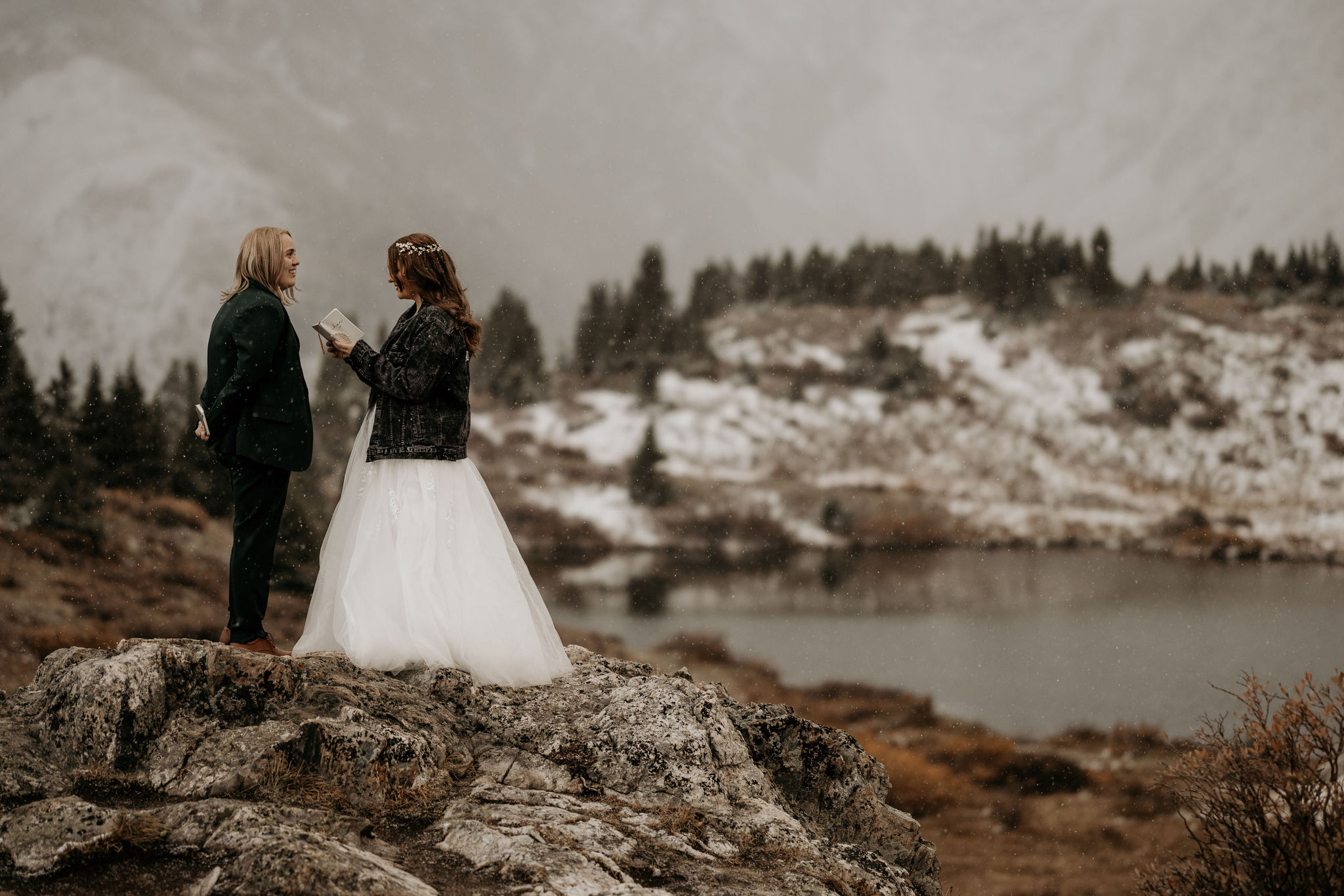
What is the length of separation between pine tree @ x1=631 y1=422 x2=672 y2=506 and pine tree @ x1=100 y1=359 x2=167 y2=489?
21.6 meters

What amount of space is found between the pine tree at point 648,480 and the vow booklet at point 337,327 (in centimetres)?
3939

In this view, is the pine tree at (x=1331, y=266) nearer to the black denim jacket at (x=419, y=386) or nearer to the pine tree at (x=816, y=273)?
the pine tree at (x=816, y=273)

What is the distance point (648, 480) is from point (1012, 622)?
64.7 ft

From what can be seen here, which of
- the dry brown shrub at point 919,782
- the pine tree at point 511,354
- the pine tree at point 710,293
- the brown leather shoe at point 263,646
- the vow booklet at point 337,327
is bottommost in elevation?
the dry brown shrub at point 919,782

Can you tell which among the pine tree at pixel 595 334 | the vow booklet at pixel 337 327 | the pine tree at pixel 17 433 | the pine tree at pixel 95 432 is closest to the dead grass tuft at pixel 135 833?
the vow booklet at pixel 337 327

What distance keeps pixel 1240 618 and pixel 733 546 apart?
25.0m

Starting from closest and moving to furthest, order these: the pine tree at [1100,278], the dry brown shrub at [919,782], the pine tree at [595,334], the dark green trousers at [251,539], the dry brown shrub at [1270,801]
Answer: the dark green trousers at [251,539] → the dry brown shrub at [1270,801] → the dry brown shrub at [919,782] → the pine tree at [595,334] → the pine tree at [1100,278]

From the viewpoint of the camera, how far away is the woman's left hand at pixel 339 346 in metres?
5.83

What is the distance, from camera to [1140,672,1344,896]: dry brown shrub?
9.14 meters

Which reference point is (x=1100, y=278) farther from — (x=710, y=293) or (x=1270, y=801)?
(x=1270, y=801)

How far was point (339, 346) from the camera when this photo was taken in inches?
230

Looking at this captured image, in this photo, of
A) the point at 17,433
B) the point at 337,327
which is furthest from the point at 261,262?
the point at 17,433

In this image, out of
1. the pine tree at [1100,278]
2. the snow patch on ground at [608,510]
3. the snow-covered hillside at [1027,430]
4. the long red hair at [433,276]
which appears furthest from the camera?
the pine tree at [1100,278]

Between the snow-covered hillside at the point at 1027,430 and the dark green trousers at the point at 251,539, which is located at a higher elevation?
the snow-covered hillside at the point at 1027,430
